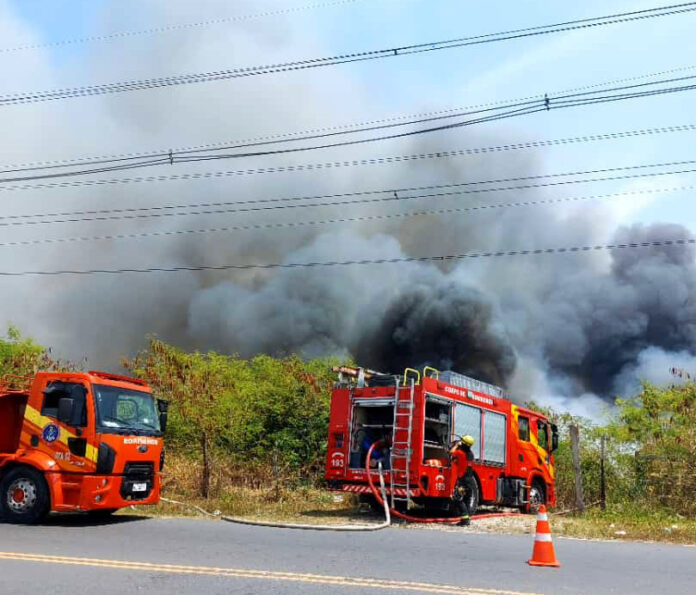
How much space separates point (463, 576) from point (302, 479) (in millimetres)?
12637

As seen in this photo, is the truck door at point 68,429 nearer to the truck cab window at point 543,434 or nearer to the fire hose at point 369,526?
the fire hose at point 369,526

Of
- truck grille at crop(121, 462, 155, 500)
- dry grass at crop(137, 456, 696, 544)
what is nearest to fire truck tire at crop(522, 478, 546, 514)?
dry grass at crop(137, 456, 696, 544)

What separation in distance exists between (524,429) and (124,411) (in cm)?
907

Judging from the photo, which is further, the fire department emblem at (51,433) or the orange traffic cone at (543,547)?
the fire department emblem at (51,433)

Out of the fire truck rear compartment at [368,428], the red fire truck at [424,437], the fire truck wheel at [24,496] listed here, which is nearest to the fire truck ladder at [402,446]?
the red fire truck at [424,437]

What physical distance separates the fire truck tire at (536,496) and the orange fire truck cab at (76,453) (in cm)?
845

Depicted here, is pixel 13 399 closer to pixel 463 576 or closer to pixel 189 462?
pixel 189 462

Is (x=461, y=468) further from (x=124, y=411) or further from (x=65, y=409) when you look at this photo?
(x=65, y=409)

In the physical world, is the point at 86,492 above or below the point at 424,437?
below

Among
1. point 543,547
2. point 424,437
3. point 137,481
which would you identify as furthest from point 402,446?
point 543,547

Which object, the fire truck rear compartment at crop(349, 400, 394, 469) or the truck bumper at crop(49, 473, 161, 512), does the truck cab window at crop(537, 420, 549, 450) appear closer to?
the fire truck rear compartment at crop(349, 400, 394, 469)

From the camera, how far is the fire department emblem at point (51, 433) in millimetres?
12195

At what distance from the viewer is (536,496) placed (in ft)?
56.6

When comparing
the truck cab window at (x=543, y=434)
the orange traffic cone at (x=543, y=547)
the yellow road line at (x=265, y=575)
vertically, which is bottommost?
the yellow road line at (x=265, y=575)
